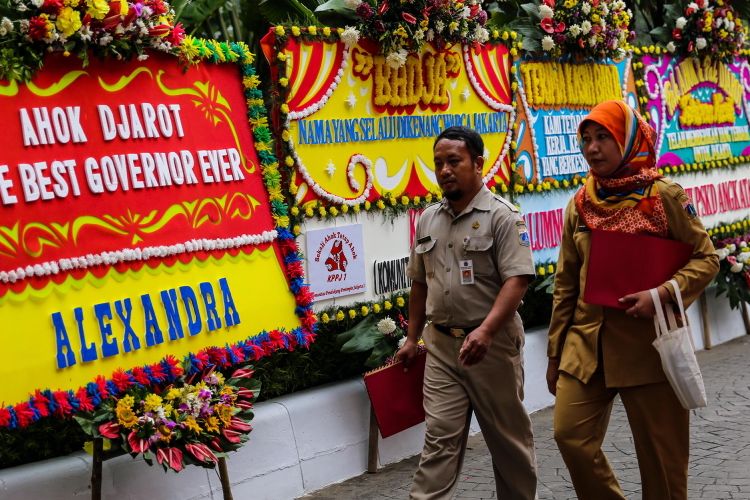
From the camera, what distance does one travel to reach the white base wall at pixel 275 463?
4855 mm

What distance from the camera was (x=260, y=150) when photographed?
19.9ft

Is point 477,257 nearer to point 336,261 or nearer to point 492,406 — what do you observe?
point 492,406

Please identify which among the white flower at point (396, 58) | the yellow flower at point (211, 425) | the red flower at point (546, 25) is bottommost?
the yellow flower at point (211, 425)

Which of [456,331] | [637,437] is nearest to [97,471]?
[456,331]

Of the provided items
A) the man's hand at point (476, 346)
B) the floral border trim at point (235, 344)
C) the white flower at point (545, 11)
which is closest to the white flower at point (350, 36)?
the floral border trim at point (235, 344)

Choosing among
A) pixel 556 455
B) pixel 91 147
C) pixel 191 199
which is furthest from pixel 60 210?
pixel 556 455

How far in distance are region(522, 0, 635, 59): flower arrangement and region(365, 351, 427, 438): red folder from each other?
3695 millimetres

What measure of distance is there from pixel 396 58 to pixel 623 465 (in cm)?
295

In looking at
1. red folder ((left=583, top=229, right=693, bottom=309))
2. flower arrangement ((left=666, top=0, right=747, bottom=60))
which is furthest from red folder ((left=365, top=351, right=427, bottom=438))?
flower arrangement ((left=666, top=0, right=747, bottom=60))

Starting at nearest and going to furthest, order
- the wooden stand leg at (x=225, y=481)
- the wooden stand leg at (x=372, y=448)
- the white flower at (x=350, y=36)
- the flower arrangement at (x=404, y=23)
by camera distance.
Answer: the wooden stand leg at (x=225, y=481), the wooden stand leg at (x=372, y=448), the white flower at (x=350, y=36), the flower arrangement at (x=404, y=23)

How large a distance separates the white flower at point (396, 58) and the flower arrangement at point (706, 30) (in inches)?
161

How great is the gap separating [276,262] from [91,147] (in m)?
1.39

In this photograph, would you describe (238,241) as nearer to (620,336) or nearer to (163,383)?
(163,383)

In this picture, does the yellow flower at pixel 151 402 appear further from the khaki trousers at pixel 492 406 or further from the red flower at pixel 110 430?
the khaki trousers at pixel 492 406
